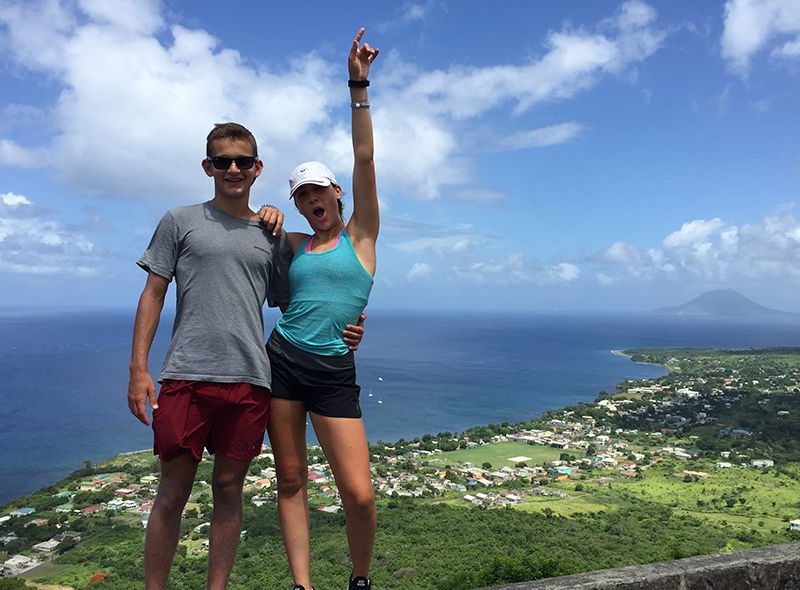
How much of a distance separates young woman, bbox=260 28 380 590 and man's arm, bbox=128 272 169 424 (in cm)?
39

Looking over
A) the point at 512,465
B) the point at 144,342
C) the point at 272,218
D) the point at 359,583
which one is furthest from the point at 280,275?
the point at 512,465

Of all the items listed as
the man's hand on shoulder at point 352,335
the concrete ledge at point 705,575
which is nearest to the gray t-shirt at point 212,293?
the man's hand on shoulder at point 352,335

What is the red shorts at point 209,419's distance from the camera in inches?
80.2

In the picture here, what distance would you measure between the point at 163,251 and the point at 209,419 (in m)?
0.57

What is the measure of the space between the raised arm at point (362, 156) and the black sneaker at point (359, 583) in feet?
3.54

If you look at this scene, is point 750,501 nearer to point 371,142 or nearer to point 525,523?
point 525,523

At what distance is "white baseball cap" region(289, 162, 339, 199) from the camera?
2277mm

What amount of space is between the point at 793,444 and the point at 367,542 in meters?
39.0

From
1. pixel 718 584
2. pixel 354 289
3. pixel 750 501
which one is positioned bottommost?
pixel 750 501

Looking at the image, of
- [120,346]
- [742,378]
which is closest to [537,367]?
[742,378]

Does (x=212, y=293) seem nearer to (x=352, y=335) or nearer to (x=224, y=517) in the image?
(x=352, y=335)

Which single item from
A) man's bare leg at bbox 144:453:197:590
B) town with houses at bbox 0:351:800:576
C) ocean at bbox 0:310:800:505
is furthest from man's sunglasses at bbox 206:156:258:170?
ocean at bbox 0:310:800:505

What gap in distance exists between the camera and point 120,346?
81750mm

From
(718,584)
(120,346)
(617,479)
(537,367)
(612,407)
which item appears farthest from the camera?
(120,346)
